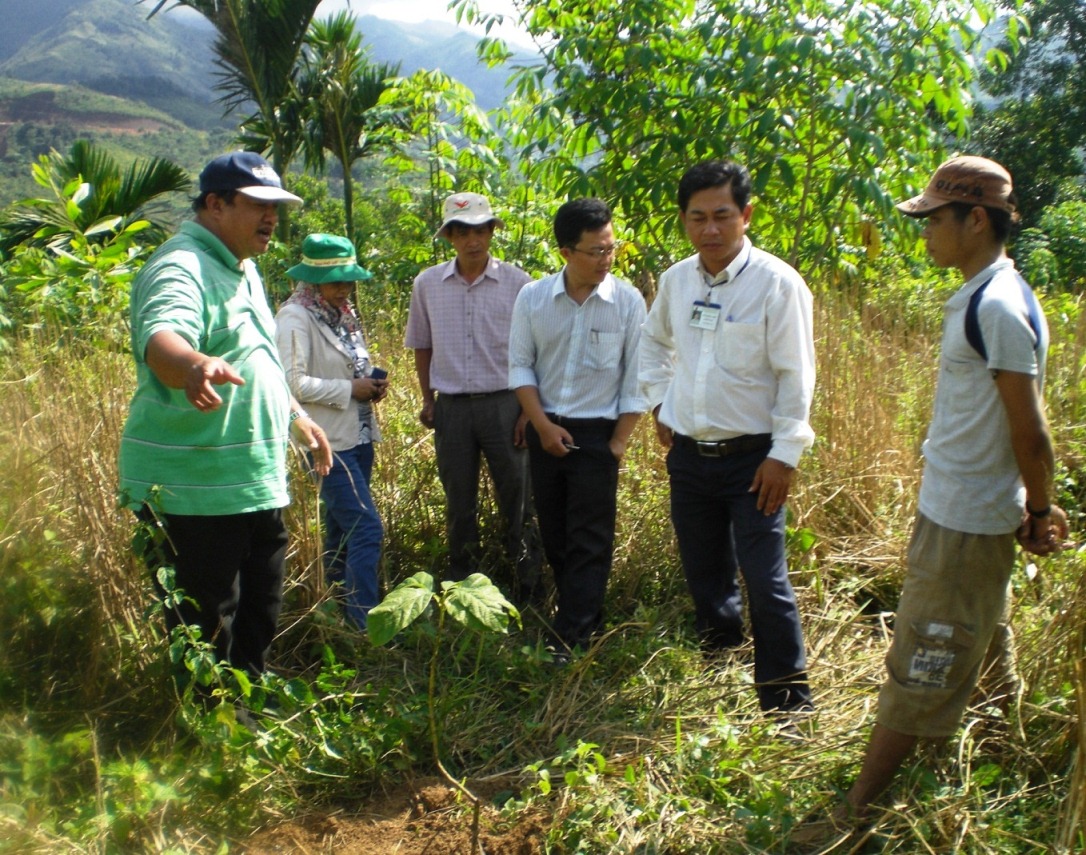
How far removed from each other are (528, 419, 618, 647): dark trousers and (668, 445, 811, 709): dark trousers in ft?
1.18

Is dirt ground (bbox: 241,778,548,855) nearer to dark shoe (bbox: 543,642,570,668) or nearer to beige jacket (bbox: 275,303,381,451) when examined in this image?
dark shoe (bbox: 543,642,570,668)

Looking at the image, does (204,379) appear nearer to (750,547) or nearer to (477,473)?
(750,547)

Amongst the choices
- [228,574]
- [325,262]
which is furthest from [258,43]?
[228,574]

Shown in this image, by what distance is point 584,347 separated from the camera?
3586 mm

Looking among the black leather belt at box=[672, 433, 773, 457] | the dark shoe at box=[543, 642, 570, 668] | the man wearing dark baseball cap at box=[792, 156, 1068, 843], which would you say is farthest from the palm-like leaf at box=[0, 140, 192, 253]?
the man wearing dark baseball cap at box=[792, 156, 1068, 843]

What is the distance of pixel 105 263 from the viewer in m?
5.26

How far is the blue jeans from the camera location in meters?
3.78

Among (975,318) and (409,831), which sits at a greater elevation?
(975,318)

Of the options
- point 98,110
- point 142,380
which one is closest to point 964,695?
point 142,380

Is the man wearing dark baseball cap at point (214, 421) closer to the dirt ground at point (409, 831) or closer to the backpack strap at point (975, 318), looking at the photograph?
the dirt ground at point (409, 831)

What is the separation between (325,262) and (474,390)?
758mm

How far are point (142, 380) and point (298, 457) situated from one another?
919 mm

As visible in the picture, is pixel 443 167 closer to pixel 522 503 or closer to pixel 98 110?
pixel 522 503

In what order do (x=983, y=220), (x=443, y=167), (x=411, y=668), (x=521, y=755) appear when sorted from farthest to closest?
(x=443, y=167)
(x=411, y=668)
(x=521, y=755)
(x=983, y=220)
